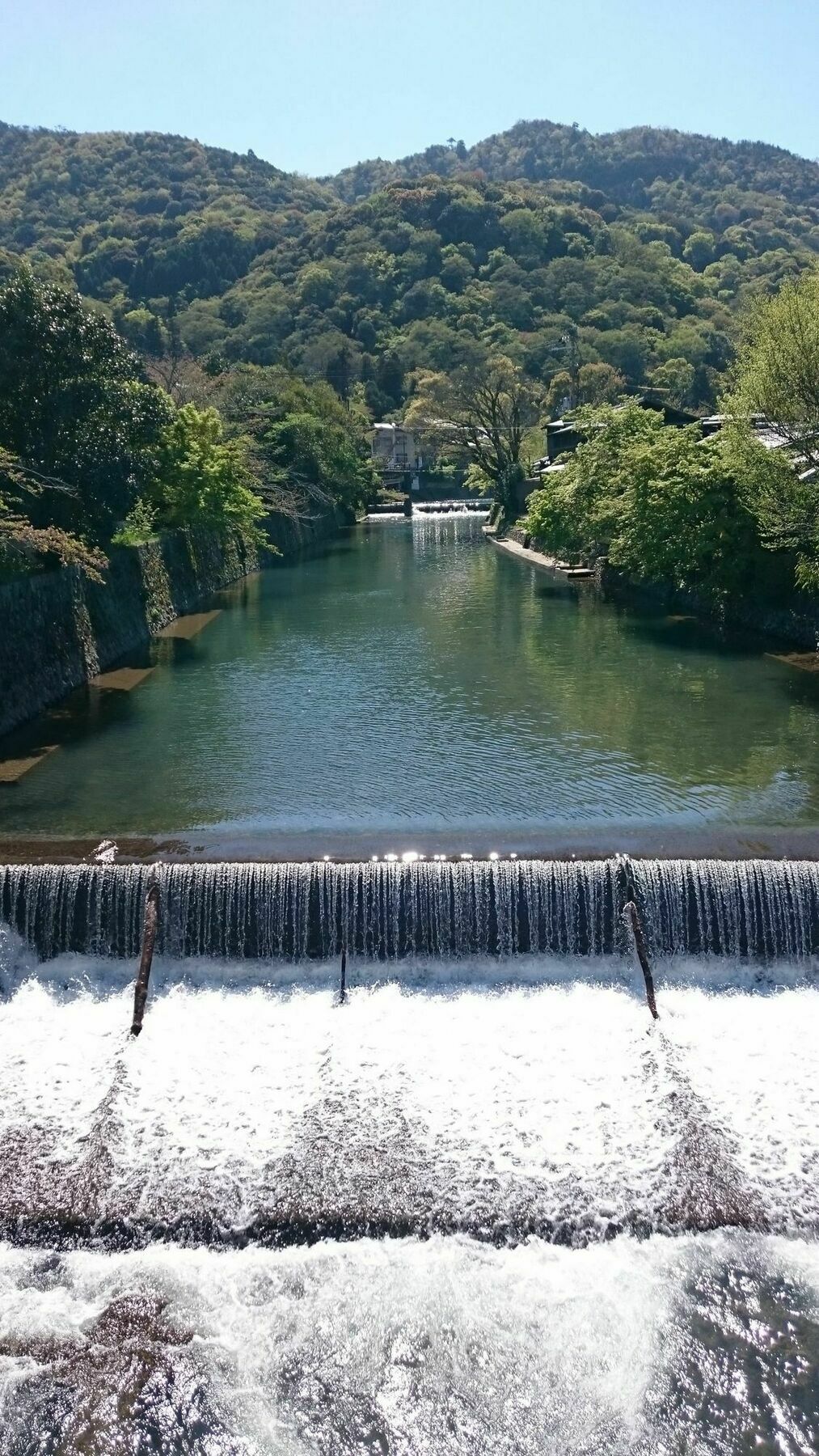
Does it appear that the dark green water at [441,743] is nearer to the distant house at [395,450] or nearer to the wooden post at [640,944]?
the wooden post at [640,944]

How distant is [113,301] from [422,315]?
97.5ft

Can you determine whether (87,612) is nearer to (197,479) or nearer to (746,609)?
(197,479)

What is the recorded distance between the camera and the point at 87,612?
2269 cm

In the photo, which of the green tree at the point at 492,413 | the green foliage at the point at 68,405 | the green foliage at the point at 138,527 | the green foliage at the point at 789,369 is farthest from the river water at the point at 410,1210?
the green tree at the point at 492,413

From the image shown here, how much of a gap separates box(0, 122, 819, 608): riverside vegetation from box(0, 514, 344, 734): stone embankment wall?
866mm

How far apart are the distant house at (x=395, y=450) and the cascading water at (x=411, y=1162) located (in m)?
75.5

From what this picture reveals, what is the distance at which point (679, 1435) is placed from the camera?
657 cm

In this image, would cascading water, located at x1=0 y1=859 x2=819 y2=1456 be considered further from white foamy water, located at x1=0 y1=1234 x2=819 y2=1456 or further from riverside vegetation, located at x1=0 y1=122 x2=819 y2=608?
riverside vegetation, located at x1=0 y1=122 x2=819 y2=608

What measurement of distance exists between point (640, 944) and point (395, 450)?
82.3 meters

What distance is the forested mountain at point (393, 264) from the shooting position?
299 feet

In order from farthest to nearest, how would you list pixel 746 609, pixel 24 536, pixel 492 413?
pixel 492 413
pixel 746 609
pixel 24 536

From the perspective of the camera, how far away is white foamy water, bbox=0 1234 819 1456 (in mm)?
6629

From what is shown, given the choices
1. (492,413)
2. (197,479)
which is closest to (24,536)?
(197,479)

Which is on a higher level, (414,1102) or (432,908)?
(432,908)
